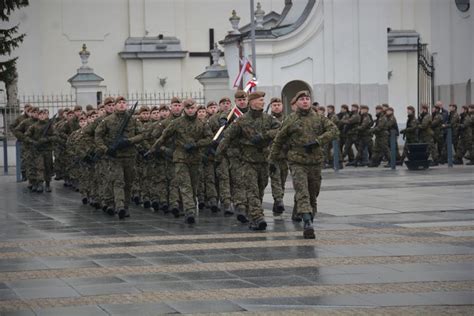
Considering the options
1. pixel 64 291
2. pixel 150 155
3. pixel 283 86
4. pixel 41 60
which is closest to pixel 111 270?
pixel 64 291

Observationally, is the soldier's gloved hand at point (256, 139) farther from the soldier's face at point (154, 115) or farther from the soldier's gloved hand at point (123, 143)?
the soldier's face at point (154, 115)

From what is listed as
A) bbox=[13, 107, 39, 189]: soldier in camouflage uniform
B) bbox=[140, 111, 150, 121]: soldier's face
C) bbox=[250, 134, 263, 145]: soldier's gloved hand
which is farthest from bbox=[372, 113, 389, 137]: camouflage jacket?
bbox=[250, 134, 263, 145]: soldier's gloved hand

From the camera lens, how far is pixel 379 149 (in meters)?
32.8

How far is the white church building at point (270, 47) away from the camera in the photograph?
1431 inches

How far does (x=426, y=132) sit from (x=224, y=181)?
13.9 metres

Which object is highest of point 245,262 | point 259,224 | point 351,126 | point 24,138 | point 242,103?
point 242,103

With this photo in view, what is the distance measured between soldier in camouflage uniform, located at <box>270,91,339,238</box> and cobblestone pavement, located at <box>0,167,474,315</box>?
0.63 metres

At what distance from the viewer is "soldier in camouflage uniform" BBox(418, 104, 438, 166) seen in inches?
1262

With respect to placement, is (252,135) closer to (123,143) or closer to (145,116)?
(123,143)

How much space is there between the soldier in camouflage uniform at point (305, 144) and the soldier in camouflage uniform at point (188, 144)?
97.5 inches

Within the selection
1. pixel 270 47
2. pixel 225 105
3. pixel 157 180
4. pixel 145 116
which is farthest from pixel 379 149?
pixel 157 180

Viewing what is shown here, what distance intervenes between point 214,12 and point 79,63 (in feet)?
18.7

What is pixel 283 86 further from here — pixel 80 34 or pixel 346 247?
pixel 346 247

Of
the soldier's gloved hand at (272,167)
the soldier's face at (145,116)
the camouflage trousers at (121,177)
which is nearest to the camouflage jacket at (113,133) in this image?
the camouflage trousers at (121,177)
